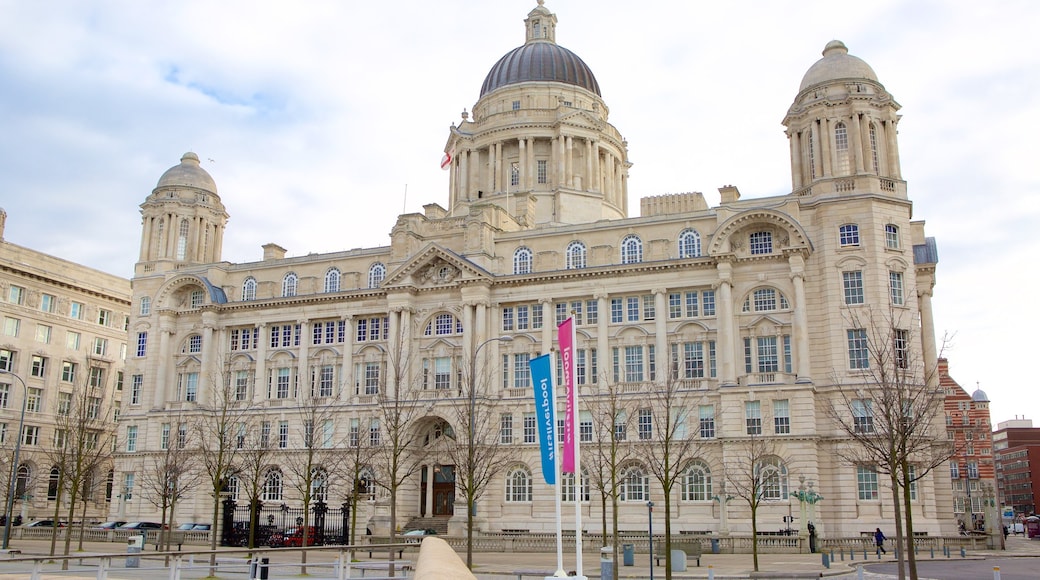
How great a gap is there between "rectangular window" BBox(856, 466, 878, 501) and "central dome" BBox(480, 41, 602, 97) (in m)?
48.2

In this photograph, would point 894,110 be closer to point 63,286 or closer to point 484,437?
point 484,437

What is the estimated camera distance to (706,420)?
196 ft

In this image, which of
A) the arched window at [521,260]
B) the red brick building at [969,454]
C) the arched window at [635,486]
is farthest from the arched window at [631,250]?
the red brick building at [969,454]

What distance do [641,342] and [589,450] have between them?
8.33 metres

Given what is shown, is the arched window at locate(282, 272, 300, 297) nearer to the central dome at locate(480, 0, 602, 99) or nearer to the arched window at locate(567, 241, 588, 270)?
the arched window at locate(567, 241, 588, 270)

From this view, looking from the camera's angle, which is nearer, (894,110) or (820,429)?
(820,429)

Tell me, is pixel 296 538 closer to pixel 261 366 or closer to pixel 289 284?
pixel 261 366

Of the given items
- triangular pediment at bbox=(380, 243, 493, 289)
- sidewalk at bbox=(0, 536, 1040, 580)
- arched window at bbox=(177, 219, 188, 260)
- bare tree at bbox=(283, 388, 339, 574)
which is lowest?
sidewalk at bbox=(0, 536, 1040, 580)

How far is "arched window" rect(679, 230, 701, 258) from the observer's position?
63250 millimetres

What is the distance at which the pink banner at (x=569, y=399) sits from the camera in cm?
2109

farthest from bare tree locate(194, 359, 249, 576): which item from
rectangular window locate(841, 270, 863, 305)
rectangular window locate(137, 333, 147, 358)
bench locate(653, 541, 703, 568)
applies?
rectangular window locate(841, 270, 863, 305)

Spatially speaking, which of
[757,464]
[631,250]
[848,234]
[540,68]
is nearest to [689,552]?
[757,464]

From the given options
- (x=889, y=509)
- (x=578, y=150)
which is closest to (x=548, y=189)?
(x=578, y=150)

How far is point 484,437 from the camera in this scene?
189ft
